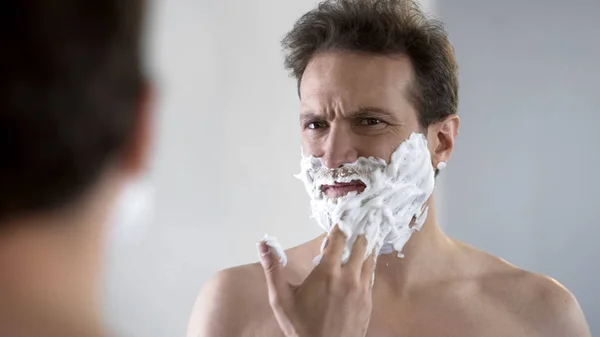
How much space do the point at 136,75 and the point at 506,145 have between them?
4.95ft

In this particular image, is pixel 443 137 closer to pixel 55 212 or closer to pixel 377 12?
pixel 377 12

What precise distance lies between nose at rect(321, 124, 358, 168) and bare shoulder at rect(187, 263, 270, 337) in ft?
0.93

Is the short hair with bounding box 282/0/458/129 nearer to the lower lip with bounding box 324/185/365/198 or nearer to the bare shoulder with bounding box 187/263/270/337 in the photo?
the lower lip with bounding box 324/185/365/198

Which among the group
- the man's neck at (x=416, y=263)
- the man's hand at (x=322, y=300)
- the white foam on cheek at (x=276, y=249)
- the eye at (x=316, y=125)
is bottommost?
the man's neck at (x=416, y=263)

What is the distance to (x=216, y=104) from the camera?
4.96ft

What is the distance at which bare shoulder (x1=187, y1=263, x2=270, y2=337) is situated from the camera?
1.14 meters

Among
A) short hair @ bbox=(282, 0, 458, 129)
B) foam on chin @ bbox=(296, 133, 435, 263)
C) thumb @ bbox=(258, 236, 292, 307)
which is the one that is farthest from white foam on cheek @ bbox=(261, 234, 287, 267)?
short hair @ bbox=(282, 0, 458, 129)

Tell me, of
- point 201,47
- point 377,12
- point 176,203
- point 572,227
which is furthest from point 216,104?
point 572,227

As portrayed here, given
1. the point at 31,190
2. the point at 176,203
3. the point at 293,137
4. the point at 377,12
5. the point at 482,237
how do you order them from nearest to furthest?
the point at 31,190 → the point at 377,12 → the point at 176,203 → the point at 293,137 → the point at 482,237

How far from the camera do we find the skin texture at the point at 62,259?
323mm

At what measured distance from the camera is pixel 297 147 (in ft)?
5.32

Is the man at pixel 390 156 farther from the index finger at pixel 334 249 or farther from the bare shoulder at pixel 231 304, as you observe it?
the index finger at pixel 334 249

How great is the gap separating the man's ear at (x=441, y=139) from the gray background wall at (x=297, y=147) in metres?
0.50

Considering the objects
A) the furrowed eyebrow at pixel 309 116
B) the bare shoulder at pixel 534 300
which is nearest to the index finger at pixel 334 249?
the furrowed eyebrow at pixel 309 116
